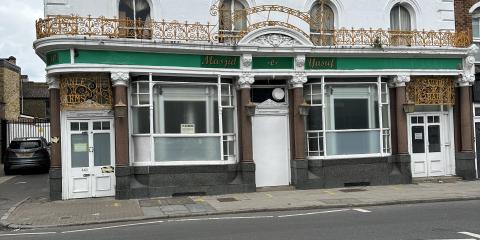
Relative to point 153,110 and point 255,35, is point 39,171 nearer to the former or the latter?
point 153,110

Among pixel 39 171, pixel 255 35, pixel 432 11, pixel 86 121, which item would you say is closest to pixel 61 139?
pixel 86 121

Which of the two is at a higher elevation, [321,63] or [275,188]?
[321,63]

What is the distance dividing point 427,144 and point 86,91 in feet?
37.5

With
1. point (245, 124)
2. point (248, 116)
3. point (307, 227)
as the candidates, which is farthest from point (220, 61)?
point (307, 227)

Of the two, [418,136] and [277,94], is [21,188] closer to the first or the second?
[277,94]

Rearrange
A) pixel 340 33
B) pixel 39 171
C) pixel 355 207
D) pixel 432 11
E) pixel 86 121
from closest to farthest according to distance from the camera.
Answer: pixel 355 207 → pixel 86 121 → pixel 340 33 → pixel 432 11 → pixel 39 171

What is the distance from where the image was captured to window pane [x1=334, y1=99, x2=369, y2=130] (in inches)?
678

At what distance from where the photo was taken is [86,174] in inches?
605

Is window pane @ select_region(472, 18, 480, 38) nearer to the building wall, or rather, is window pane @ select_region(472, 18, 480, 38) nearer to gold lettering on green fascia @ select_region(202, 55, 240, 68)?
gold lettering on green fascia @ select_region(202, 55, 240, 68)

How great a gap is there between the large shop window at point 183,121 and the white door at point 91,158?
872 mm

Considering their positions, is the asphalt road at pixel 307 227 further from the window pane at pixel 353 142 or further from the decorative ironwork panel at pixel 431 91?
the decorative ironwork panel at pixel 431 91

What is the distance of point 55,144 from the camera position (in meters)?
15.2

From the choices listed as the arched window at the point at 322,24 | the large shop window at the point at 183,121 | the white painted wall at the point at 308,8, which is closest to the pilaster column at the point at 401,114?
the white painted wall at the point at 308,8

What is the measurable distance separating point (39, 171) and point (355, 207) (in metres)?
16.3
